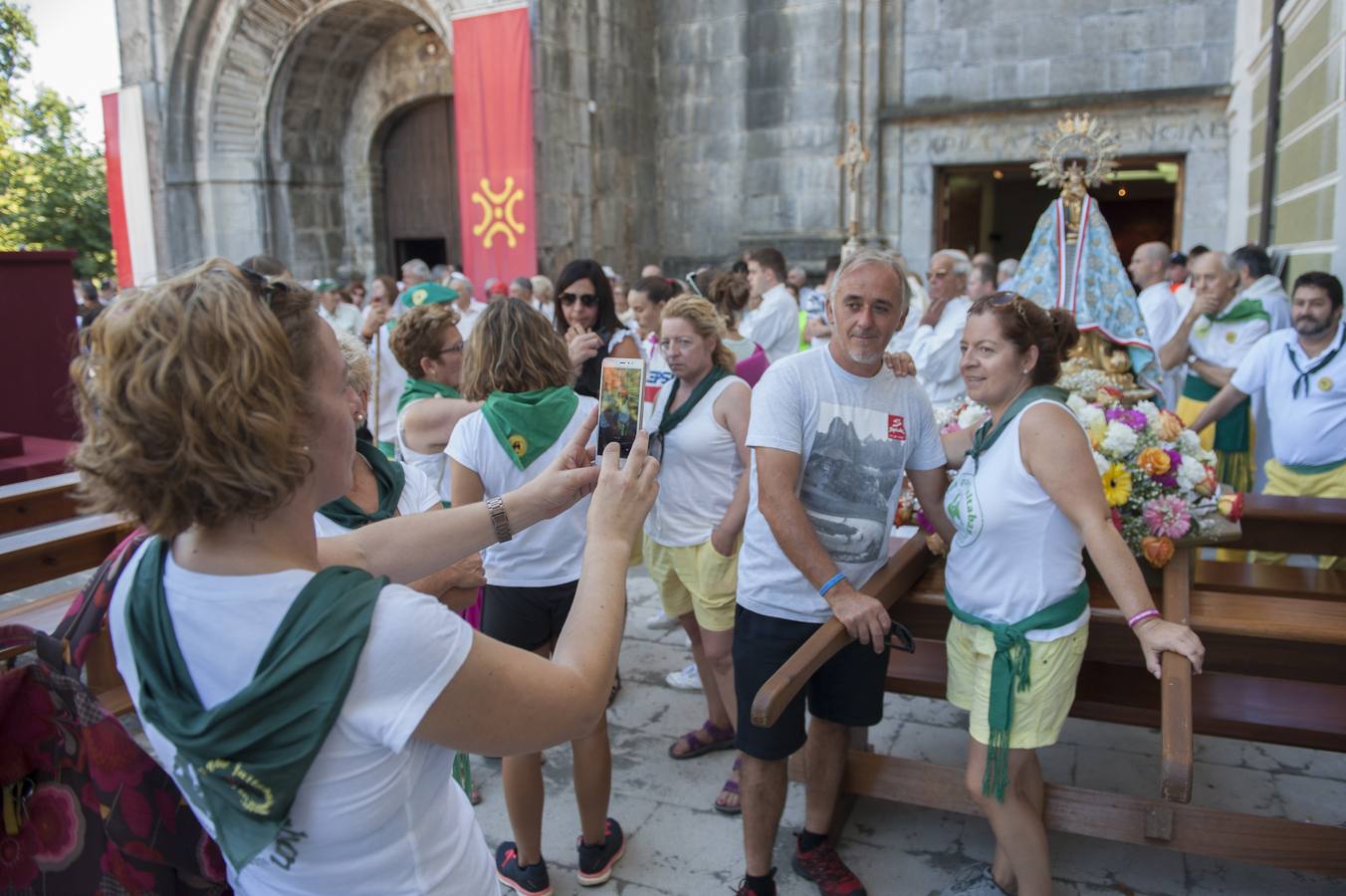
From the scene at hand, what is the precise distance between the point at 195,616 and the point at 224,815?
0.26m

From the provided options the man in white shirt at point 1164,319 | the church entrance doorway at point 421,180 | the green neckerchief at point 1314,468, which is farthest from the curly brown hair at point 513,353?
the church entrance doorway at point 421,180

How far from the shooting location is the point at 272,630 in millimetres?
1114

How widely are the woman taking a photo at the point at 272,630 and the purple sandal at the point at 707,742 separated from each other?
2.64m

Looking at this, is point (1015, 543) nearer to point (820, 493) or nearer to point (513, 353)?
point (820, 493)

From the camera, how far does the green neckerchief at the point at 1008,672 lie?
250 centimetres

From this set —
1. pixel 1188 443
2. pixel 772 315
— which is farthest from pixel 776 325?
pixel 1188 443

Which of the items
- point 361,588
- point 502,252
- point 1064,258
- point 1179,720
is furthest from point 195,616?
point 502,252

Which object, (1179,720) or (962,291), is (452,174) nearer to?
(962,291)

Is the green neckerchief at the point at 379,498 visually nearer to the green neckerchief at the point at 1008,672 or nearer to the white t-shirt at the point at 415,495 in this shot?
the white t-shirt at the point at 415,495

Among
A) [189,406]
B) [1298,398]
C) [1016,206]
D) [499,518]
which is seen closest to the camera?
[189,406]

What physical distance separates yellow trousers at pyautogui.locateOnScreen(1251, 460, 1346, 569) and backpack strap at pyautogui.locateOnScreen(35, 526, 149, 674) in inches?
190

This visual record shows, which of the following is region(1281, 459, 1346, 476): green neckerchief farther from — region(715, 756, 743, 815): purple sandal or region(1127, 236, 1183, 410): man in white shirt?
region(715, 756, 743, 815): purple sandal

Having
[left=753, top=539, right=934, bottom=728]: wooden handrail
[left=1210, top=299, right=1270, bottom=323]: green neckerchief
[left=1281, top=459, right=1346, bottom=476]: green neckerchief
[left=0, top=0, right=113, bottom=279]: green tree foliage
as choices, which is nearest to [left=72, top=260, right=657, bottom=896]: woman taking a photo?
[left=753, top=539, right=934, bottom=728]: wooden handrail

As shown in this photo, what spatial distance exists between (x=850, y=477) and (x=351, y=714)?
189cm
